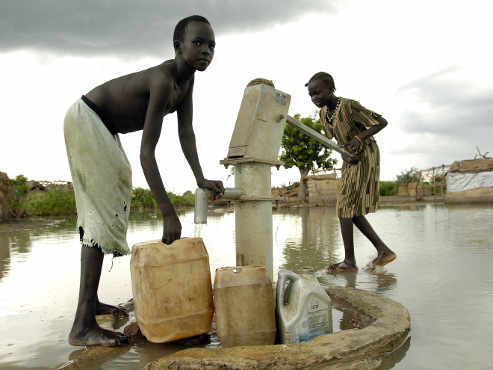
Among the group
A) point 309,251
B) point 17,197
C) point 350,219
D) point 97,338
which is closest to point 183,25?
point 97,338

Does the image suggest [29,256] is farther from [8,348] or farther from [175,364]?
[175,364]

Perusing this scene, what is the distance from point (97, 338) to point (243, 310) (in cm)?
71

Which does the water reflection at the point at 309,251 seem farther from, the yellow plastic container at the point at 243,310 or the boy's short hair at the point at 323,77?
the boy's short hair at the point at 323,77

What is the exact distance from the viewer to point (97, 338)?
1.88 metres

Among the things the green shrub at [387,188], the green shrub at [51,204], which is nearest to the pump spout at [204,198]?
the green shrub at [51,204]

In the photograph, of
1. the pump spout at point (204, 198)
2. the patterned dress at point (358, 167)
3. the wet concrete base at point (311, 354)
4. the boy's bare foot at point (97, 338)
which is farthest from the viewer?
the patterned dress at point (358, 167)

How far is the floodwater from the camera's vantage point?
176cm

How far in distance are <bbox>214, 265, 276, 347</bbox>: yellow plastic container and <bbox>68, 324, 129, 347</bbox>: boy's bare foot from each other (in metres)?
0.49

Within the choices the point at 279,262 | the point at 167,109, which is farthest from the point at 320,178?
the point at 167,109

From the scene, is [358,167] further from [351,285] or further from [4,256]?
[4,256]

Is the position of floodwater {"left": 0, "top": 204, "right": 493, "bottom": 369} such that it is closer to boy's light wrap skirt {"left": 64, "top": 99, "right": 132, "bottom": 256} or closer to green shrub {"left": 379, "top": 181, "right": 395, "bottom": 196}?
boy's light wrap skirt {"left": 64, "top": 99, "right": 132, "bottom": 256}

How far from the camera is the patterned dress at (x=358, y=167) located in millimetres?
3494

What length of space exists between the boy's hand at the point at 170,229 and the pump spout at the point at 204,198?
0.10 m

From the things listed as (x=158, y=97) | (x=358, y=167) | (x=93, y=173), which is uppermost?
(x=158, y=97)
